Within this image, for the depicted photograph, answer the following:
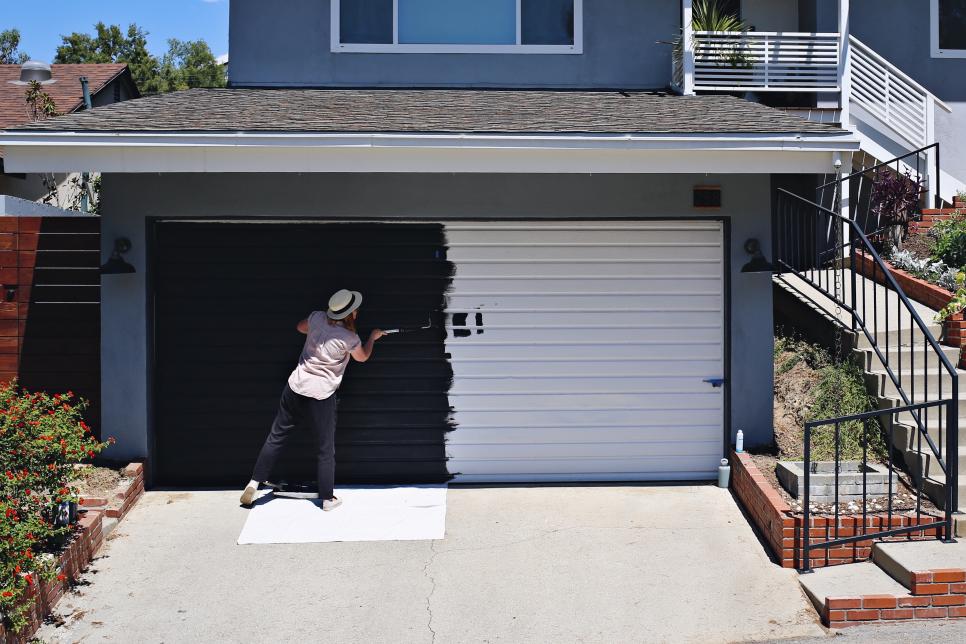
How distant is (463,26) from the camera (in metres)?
10.3

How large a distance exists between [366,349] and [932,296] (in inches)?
215

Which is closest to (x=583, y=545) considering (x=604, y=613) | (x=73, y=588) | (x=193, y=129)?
(x=604, y=613)

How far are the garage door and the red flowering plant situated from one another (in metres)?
1.89

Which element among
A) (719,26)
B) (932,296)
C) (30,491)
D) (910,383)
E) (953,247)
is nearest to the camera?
(30,491)

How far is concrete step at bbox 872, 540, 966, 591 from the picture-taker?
555 cm

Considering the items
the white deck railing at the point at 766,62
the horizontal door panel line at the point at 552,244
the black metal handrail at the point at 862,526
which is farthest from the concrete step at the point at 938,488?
the white deck railing at the point at 766,62

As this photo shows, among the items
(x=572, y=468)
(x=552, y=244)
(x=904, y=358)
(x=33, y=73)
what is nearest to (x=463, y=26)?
(x=552, y=244)

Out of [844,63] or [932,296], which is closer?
[932,296]

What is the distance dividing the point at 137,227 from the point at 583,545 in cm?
454

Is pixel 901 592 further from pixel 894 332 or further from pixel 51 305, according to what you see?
pixel 51 305

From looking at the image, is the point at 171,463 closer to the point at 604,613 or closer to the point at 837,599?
the point at 604,613

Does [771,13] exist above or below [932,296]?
above

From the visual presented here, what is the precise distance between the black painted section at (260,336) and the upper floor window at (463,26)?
10.2 ft

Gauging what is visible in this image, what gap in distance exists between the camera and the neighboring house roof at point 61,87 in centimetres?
1659
